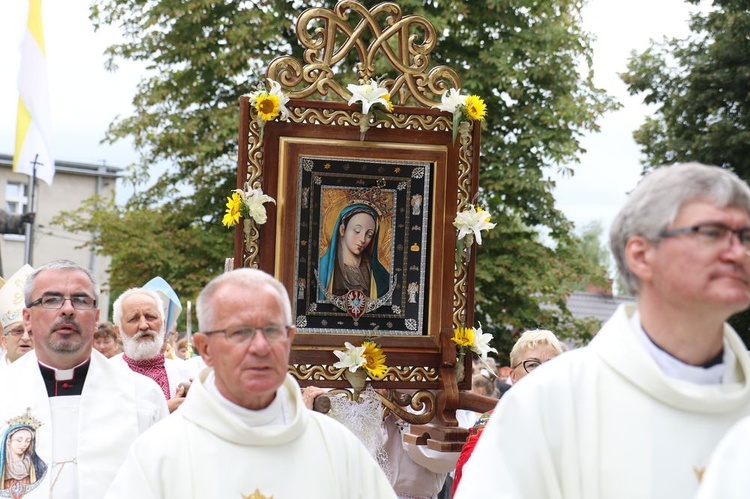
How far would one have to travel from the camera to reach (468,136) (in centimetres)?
711

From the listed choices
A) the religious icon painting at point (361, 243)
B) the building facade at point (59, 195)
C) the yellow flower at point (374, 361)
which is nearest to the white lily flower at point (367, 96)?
the religious icon painting at point (361, 243)

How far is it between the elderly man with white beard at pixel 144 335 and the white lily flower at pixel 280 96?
1883 mm

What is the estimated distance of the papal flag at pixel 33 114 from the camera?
1245 cm

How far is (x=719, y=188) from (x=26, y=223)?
11134mm

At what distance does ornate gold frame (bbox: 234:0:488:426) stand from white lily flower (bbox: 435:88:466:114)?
0.08 m

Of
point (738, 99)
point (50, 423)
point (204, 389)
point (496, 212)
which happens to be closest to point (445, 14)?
point (496, 212)

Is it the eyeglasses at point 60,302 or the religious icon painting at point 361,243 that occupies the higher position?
the religious icon painting at point 361,243

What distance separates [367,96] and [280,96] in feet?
1.70

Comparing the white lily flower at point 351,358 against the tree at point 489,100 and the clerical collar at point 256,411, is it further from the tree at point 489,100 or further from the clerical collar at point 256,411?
the tree at point 489,100

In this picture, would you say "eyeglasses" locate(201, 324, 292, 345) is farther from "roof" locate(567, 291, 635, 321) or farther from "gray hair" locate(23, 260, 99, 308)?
"roof" locate(567, 291, 635, 321)

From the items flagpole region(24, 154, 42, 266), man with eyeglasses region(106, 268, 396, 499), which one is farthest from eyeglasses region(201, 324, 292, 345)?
flagpole region(24, 154, 42, 266)

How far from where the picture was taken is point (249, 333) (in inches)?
152

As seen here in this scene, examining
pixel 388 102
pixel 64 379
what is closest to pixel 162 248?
pixel 388 102

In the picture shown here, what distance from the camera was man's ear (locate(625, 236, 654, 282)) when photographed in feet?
11.0
